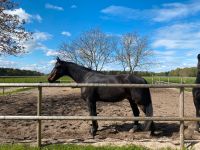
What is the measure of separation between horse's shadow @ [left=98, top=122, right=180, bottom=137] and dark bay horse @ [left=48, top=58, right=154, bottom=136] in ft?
1.10

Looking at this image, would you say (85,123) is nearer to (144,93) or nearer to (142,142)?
(144,93)

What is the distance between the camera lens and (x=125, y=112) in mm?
10930

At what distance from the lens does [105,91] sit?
830 cm

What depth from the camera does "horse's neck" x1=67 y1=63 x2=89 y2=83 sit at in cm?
875

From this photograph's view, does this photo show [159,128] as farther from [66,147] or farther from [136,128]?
[66,147]

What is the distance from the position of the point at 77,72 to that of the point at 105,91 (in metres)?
1.00

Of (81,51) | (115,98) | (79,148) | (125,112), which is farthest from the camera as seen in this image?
(81,51)

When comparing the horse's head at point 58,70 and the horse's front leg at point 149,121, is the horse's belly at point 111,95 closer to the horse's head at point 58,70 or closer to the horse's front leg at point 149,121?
the horse's front leg at point 149,121

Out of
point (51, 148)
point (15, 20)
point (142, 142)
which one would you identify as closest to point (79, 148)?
point (51, 148)

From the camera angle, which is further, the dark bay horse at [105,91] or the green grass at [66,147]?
the dark bay horse at [105,91]

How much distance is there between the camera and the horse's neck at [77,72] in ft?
28.7

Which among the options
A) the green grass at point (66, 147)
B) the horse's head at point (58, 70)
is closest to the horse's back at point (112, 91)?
the horse's head at point (58, 70)

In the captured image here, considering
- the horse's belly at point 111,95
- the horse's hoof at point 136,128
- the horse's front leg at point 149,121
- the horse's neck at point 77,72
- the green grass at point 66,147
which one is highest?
the horse's neck at point 77,72

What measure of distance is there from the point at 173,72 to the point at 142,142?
61.9m
